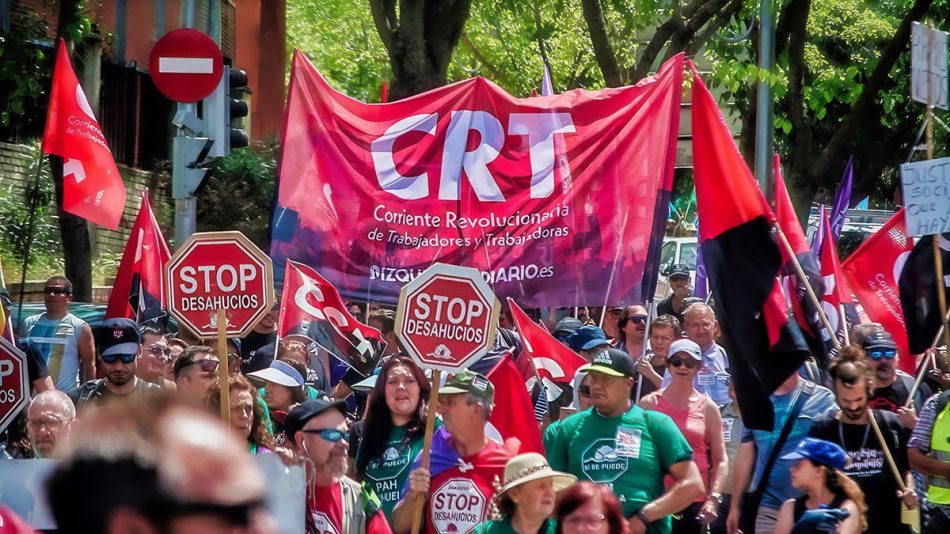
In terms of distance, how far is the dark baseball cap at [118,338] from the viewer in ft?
27.2

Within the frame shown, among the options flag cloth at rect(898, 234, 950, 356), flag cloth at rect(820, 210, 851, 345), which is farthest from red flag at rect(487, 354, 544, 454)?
flag cloth at rect(820, 210, 851, 345)

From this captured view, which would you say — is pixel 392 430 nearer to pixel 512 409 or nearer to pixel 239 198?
pixel 512 409

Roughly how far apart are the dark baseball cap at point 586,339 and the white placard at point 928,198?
2161 mm

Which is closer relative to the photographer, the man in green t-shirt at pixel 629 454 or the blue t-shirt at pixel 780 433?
the man in green t-shirt at pixel 629 454

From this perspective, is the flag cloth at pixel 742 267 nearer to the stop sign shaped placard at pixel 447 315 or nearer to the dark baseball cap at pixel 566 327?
the stop sign shaped placard at pixel 447 315

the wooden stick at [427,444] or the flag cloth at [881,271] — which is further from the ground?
the flag cloth at [881,271]

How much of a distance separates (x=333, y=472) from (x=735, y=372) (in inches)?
81.6

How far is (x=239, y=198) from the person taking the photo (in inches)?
876

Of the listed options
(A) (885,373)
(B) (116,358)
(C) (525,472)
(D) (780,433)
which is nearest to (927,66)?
(A) (885,373)

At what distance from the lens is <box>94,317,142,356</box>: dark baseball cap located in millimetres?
8305

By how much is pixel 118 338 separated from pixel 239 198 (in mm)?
14074

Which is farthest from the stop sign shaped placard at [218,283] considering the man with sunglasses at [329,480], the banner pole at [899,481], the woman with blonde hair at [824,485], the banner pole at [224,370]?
the banner pole at [899,481]

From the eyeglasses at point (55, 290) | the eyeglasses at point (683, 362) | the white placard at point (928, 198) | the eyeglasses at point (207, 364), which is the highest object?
the white placard at point (928, 198)

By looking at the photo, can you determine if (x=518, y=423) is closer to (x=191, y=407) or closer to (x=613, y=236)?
(x=613, y=236)
